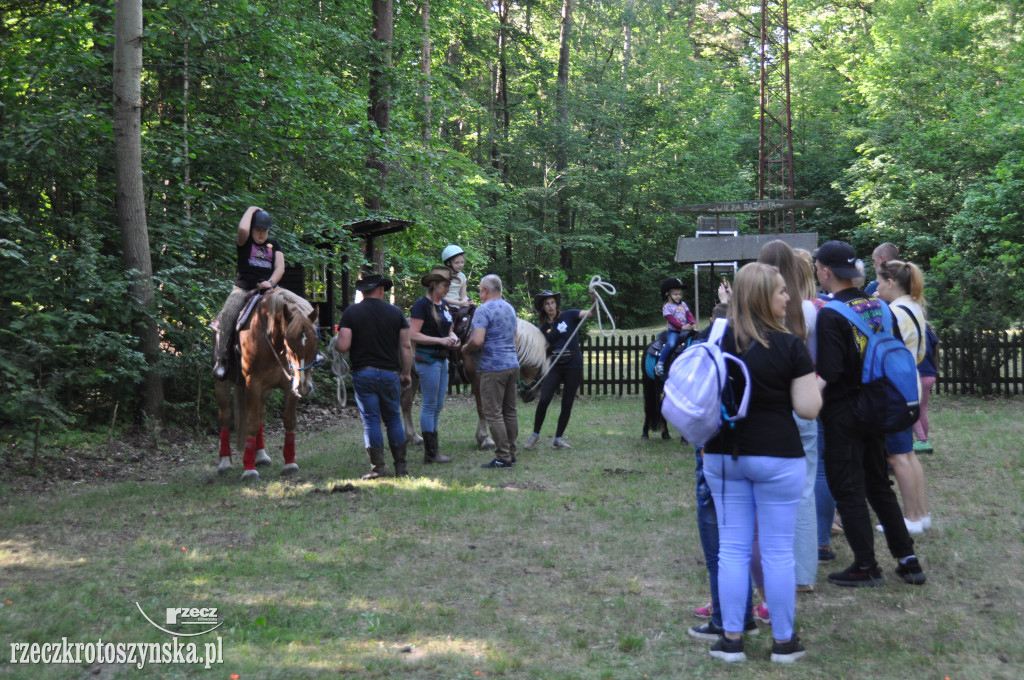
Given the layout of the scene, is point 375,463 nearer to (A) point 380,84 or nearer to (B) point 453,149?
Result: (A) point 380,84

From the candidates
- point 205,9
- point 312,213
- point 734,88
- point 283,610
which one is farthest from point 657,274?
point 283,610

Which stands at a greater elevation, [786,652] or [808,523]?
[808,523]

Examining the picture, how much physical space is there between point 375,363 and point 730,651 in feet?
16.3

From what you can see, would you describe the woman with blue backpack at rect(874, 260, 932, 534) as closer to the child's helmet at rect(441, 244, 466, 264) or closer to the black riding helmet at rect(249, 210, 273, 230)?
the child's helmet at rect(441, 244, 466, 264)

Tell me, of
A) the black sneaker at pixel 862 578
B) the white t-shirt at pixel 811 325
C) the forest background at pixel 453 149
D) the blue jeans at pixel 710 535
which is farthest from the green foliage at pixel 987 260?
the blue jeans at pixel 710 535

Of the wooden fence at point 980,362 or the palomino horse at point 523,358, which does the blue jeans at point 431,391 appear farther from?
the wooden fence at point 980,362

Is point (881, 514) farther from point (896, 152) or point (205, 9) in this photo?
point (896, 152)

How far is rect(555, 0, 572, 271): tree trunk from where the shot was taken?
3297cm

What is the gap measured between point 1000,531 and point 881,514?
1917 millimetres

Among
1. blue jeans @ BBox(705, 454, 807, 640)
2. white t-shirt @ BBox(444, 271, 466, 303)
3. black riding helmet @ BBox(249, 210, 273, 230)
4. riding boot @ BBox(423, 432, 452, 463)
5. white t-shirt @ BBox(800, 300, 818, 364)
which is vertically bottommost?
riding boot @ BBox(423, 432, 452, 463)

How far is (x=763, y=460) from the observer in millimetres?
3918

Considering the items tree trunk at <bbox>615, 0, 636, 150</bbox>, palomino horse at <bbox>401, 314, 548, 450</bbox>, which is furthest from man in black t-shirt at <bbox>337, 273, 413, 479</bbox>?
tree trunk at <bbox>615, 0, 636, 150</bbox>

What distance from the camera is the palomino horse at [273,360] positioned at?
8.20 m

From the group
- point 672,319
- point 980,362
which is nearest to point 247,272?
point 672,319
